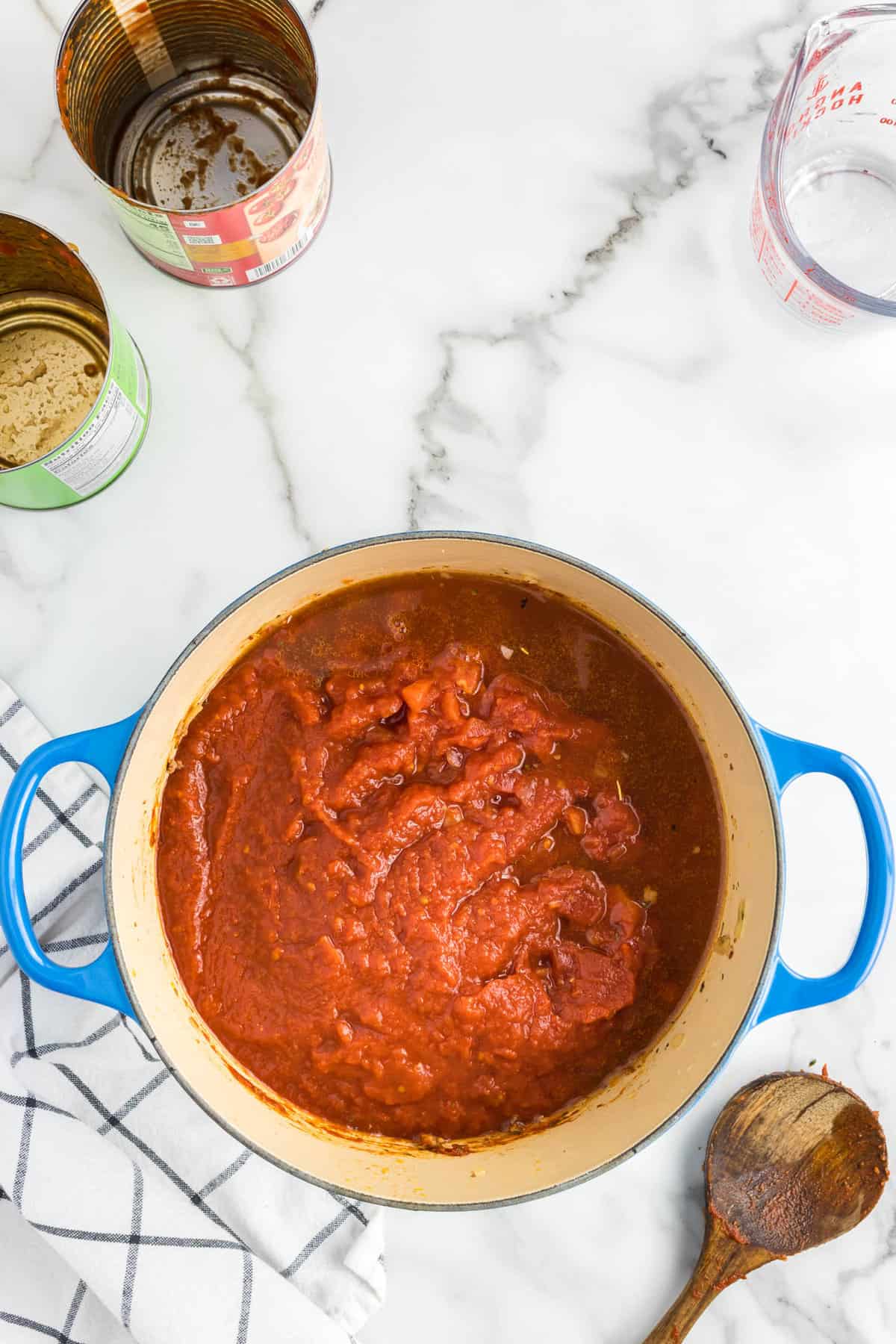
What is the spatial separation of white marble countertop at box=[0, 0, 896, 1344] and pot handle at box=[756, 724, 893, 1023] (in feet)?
0.86

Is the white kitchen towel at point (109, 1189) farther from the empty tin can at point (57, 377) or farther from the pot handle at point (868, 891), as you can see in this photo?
the pot handle at point (868, 891)

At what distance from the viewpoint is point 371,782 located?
1330 mm

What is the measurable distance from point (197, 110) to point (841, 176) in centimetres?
94

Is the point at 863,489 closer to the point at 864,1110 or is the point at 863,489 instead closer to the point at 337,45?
the point at 864,1110

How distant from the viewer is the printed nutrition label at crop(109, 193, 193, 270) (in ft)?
4.16

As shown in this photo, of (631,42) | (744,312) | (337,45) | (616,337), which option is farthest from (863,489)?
(337,45)

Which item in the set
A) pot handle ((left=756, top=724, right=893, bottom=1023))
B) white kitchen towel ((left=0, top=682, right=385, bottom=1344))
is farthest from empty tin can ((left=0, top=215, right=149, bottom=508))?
pot handle ((left=756, top=724, right=893, bottom=1023))

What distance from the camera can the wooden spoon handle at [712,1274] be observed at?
1.45 m

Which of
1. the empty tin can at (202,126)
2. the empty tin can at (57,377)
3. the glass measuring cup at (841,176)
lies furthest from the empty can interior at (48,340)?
the glass measuring cup at (841,176)

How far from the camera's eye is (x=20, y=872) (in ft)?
3.97

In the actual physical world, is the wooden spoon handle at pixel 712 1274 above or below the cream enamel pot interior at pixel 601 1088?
below

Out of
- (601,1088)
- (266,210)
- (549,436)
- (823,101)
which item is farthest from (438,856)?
(823,101)

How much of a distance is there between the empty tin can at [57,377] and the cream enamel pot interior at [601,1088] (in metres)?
0.31

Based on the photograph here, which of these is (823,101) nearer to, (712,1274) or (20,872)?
(20,872)
